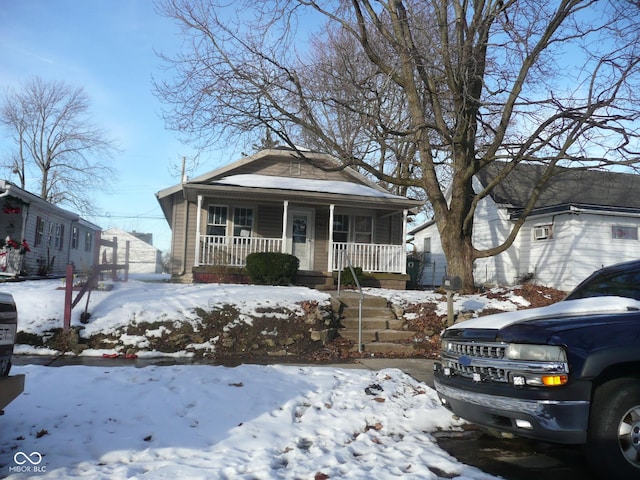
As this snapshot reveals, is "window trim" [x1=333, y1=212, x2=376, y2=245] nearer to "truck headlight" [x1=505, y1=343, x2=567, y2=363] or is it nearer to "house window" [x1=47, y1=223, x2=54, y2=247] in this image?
"house window" [x1=47, y1=223, x2=54, y2=247]

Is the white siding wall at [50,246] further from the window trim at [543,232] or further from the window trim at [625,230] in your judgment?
the window trim at [625,230]

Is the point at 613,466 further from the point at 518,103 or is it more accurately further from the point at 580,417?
the point at 518,103

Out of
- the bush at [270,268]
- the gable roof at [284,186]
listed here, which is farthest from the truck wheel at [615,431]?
the bush at [270,268]

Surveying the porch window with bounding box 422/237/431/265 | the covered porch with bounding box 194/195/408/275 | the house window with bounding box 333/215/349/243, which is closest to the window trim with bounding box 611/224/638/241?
the covered porch with bounding box 194/195/408/275

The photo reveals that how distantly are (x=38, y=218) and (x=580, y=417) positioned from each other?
21.2 m

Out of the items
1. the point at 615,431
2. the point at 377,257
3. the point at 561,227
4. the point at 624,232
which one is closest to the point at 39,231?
the point at 377,257

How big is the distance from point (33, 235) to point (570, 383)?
67.4ft

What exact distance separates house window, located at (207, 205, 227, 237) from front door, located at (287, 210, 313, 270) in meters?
2.40

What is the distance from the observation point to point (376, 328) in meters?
10.2

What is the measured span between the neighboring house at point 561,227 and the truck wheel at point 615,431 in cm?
1053

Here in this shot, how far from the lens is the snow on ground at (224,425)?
12.6 feet

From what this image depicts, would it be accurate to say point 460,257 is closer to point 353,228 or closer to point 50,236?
point 353,228

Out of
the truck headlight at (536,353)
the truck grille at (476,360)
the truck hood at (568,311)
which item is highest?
the truck hood at (568,311)

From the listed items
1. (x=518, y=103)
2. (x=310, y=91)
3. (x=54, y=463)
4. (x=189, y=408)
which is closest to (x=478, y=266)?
(x=518, y=103)
